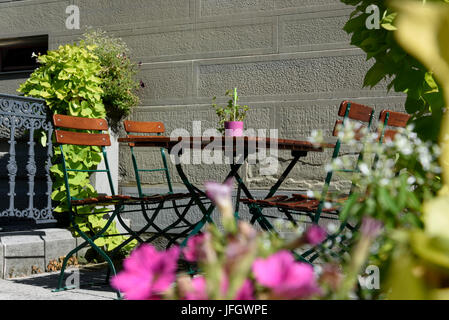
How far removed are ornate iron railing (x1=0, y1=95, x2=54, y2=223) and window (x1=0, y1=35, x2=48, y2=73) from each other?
138 centimetres

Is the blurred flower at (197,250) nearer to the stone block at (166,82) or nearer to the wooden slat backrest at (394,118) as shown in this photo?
the wooden slat backrest at (394,118)

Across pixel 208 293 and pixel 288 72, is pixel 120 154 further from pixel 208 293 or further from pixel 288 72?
pixel 208 293

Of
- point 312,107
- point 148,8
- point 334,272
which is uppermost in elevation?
point 148,8

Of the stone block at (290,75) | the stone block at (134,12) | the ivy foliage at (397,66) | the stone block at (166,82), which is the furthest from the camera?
the stone block at (134,12)

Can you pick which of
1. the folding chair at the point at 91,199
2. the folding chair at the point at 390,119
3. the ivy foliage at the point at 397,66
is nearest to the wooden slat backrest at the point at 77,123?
the folding chair at the point at 91,199

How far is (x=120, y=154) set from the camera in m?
5.89

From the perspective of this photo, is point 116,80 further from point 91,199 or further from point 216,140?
point 216,140

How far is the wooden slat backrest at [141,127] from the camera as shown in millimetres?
4559

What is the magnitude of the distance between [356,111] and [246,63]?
243 centimetres

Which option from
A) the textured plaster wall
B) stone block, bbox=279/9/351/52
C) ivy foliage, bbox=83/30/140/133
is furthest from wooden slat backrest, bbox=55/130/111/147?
stone block, bbox=279/9/351/52

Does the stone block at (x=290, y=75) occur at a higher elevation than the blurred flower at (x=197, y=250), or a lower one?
higher

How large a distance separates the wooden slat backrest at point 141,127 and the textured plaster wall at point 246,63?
788 millimetres
